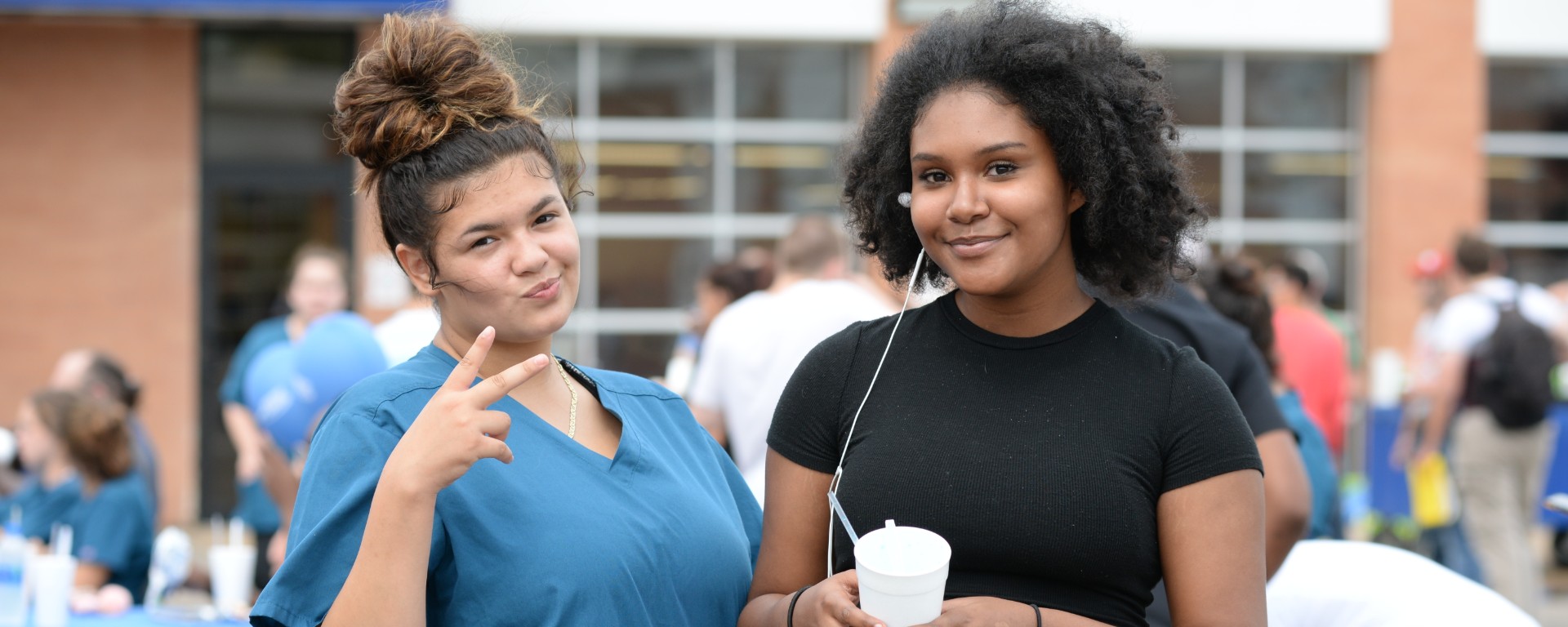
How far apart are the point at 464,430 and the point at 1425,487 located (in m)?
7.35

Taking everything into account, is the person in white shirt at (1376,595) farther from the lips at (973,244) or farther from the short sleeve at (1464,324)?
the short sleeve at (1464,324)

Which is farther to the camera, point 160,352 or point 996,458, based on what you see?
point 160,352

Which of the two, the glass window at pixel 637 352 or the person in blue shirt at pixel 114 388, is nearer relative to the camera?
the person in blue shirt at pixel 114 388

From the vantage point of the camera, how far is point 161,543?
457 cm

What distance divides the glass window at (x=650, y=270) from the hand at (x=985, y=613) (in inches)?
355

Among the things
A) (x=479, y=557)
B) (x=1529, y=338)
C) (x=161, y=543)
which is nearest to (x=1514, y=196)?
(x=1529, y=338)

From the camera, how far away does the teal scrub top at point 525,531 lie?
180 centimetres

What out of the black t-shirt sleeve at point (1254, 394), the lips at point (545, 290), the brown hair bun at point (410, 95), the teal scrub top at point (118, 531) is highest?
the brown hair bun at point (410, 95)

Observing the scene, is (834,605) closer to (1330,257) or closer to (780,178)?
(780,178)

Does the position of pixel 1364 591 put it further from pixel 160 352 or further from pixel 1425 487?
pixel 160 352

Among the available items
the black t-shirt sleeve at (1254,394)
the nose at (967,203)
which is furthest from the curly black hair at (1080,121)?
the black t-shirt sleeve at (1254,394)

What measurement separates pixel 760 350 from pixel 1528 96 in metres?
9.08

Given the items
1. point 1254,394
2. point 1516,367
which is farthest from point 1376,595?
point 1516,367

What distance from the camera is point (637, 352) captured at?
10781 mm
